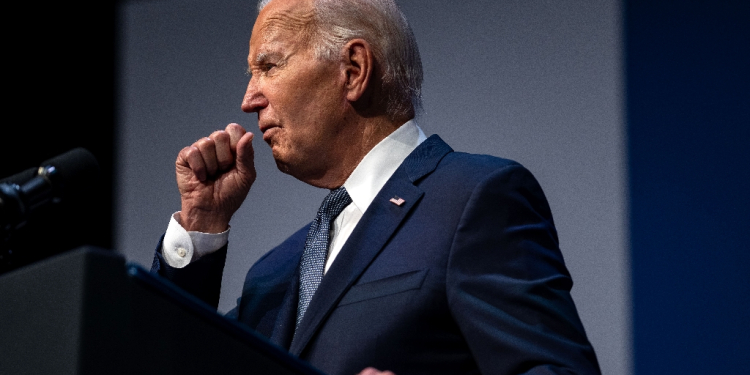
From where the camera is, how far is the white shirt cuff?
183cm

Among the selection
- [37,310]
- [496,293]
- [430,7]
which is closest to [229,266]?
[430,7]

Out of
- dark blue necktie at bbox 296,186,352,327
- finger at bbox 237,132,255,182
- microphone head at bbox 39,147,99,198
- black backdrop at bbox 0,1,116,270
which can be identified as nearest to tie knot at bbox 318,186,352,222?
dark blue necktie at bbox 296,186,352,327

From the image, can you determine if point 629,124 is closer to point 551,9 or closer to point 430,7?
point 551,9

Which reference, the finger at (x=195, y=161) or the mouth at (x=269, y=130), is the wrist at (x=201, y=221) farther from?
the mouth at (x=269, y=130)

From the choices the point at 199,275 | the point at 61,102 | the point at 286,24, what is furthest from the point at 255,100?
the point at 61,102

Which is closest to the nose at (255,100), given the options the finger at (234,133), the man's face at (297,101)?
the man's face at (297,101)

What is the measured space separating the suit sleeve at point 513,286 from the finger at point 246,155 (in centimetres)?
62

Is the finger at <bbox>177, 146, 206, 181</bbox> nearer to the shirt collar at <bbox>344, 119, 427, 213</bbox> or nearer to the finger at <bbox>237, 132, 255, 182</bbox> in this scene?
the finger at <bbox>237, 132, 255, 182</bbox>

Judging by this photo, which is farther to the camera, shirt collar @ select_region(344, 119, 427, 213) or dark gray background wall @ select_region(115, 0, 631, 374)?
dark gray background wall @ select_region(115, 0, 631, 374)

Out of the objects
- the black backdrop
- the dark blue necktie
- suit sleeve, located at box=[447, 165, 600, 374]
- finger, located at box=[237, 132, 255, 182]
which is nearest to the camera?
suit sleeve, located at box=[447, 165, 600, 374]

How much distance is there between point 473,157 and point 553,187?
0.95 metres

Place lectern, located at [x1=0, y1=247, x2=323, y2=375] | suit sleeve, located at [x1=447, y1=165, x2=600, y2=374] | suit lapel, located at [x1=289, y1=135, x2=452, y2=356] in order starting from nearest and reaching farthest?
lectern, located at [x1=0, y1=247, x2=323, y2=375] → suit sleeve, located at [x1=447, y1=165, x2=600, y2=374] → suit lapel, located at [x1=289, y1=135, x2=452, y2=356]

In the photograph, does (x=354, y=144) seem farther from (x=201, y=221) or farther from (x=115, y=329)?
(x=115, y=329)

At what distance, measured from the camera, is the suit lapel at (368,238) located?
1496 millimetres
